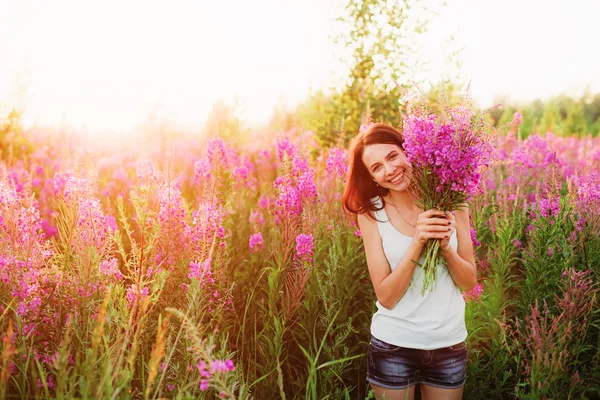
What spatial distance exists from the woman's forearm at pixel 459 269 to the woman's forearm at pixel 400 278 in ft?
0.50

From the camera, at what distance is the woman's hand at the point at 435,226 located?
7.70 feet

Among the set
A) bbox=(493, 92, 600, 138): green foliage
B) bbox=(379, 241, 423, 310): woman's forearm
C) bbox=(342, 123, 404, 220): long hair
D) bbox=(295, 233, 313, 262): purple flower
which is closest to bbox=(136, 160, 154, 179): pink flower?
bbox=(295, 233, 313, 262): purple flower

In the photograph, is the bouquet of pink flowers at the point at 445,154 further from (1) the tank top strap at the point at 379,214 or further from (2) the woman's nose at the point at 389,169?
(1) the tank top strap at the point at 379,214

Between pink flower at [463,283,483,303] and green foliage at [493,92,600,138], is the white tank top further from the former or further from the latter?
green foliage at [493,92,600,138]

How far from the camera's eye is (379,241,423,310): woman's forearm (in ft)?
8.04

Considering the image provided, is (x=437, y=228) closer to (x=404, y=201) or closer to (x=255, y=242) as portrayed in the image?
(x=404, y=201)

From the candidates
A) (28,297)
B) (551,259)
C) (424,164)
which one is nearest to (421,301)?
(424,164)

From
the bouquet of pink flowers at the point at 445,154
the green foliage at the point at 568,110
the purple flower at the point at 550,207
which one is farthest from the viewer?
the green foliage at the point at 568,110

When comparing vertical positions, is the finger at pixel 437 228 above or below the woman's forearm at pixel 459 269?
above

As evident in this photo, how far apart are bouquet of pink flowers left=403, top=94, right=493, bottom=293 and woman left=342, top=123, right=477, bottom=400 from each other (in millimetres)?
84

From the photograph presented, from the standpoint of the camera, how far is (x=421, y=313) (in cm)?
256

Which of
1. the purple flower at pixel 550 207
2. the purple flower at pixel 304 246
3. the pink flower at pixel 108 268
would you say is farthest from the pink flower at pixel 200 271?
the purple flower at pixel 550 207

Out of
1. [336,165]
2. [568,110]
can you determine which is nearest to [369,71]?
[336,165]

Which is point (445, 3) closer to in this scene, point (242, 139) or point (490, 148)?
point (242, 139)
